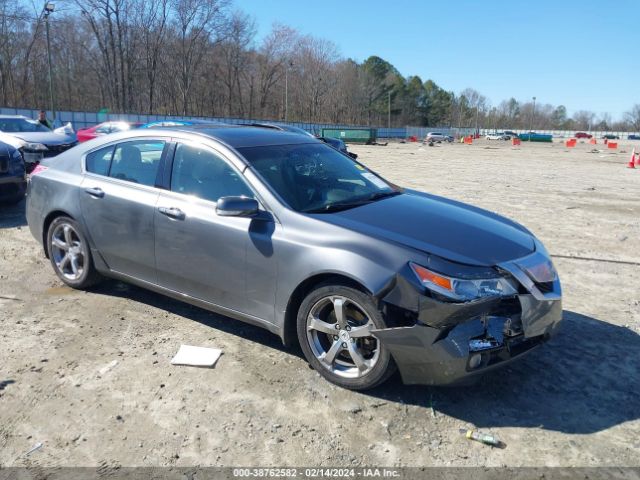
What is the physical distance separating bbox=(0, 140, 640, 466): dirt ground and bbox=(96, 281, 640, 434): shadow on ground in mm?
12

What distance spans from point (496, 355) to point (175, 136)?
3.05 metres

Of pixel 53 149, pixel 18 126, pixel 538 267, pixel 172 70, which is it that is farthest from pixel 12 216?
pixel 172 70

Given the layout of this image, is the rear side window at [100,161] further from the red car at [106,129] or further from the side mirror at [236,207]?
the red car at [106,129]

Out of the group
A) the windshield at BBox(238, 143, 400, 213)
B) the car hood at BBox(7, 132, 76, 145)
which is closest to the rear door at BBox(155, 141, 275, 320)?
the windshield at BBox(238, 143, 400, 213)

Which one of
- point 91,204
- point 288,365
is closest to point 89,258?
point 91,204

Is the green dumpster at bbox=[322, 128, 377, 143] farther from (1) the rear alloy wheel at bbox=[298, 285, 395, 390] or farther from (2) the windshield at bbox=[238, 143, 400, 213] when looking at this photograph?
(1) the rear alloy wheel at bbox=[298, 285, 395, 390]

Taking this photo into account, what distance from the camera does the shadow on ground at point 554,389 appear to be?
10.2 ft

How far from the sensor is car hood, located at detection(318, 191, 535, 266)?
323 centimetres

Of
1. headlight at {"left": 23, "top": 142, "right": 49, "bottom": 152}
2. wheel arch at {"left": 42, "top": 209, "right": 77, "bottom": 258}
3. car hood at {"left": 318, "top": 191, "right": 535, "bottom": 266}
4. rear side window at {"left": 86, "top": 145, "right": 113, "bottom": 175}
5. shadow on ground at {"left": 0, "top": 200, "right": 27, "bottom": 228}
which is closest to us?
car hood at {"left": 318, "top": 191, "right": 535, "bottom": 266}

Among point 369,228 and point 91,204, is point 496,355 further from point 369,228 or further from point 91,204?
point 91,204

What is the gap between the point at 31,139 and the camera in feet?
39.0

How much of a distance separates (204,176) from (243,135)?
0.58 m

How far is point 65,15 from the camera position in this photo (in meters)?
60.0

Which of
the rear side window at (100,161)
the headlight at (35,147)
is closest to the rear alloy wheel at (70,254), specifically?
the rear side window at (100,161)
